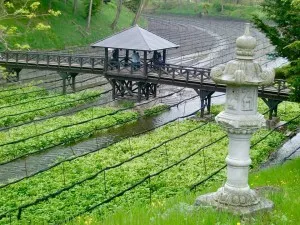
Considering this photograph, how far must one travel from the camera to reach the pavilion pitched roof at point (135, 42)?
103 feet

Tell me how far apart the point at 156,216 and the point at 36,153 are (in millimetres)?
13535

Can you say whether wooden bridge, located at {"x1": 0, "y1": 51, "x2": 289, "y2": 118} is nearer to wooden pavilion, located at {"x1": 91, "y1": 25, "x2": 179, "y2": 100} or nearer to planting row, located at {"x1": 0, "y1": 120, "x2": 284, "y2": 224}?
wooden pavilion, located at {"x1": 91, "y1": 25, "x2": 179, "y2": 100}

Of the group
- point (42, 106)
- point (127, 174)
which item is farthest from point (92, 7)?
point (127, 174)

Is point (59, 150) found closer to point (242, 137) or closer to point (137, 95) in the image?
point (137, 95)

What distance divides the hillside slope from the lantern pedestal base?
1607 inches

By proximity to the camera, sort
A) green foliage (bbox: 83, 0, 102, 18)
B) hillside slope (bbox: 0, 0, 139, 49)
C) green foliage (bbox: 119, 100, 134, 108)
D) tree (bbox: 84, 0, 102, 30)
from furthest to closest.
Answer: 1. green foliage (bbox: 83, 0, 102, 18)
2. tree (bbox: 84, 0, 102, 30)
3. hillside slope (bbox: 0, 0, 139, 49)
4. green foliage (bbox: 119, 100, 134, 108)

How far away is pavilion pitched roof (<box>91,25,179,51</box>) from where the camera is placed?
103 feet

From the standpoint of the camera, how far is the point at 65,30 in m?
58.5

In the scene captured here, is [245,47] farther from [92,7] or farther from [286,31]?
[92,7]

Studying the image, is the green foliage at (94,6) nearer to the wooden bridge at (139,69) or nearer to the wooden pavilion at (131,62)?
the wooden bridge at (139,69)

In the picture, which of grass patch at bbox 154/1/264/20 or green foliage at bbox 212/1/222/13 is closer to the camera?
grass patch at bbox 154/1/264/20

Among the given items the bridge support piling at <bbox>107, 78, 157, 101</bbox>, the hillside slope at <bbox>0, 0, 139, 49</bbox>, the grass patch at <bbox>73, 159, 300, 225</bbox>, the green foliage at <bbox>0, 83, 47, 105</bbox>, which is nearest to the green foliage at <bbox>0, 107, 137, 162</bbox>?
the bridge support piling at <bbox>107, 78, 157, 101</bbox>

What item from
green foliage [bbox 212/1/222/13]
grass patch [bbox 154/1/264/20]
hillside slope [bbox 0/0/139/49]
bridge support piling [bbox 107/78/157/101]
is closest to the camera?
bridge support piling [bbox 107/78/157/101]

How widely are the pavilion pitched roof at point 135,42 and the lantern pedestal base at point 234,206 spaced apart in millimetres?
21231
